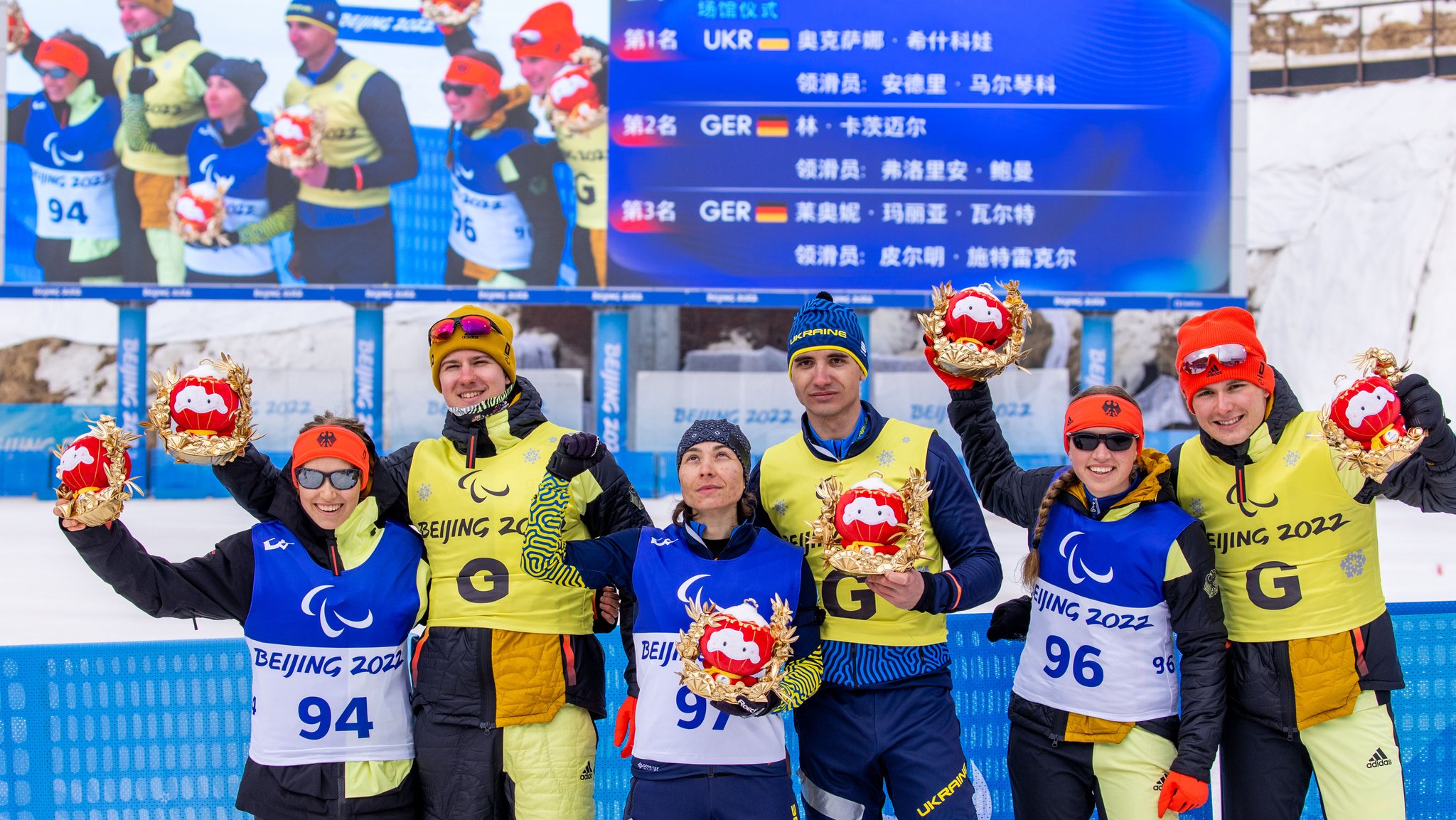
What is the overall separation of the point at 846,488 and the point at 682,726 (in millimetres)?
843

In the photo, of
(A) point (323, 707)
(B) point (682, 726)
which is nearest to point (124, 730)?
(A) point (323, 707)

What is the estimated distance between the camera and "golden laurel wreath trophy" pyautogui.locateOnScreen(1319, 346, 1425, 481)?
116 inches

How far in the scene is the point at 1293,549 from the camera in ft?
11.1

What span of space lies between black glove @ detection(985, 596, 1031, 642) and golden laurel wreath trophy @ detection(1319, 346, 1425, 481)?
1.04 metres

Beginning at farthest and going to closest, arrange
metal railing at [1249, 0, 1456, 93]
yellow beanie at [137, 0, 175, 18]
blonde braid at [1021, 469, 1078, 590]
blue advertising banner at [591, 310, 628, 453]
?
metal railing at [1249, 0, 1456, 93] < blue advertising banner at [591, 310, 628, 453] < yellow beanie at [137, 0, 175, 18] < blonde braid at [1021, 469, 1078, 590]

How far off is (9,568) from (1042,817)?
9.63 m

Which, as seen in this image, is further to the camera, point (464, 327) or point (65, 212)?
point (65, 212)

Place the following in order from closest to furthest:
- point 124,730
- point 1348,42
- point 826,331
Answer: point 826,331 → point 124,730 → point 1348,42

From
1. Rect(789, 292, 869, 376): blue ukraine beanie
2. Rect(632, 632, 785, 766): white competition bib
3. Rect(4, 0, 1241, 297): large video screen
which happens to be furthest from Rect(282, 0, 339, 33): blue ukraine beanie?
Rect(632, 632, 785, 766): white competition bib

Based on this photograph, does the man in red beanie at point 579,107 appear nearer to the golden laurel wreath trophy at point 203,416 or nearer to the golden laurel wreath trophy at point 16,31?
the golden laurel wreath trophy at point 16,31

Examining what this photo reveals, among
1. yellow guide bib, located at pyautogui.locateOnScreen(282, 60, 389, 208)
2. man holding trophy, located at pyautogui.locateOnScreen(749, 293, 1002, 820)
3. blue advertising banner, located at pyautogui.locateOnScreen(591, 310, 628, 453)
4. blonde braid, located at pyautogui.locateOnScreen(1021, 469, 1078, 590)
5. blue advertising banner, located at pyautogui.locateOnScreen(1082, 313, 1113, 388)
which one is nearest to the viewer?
man holding trophy, located at pyautogui.locateOnScreen(749, 293, 1002, 820)

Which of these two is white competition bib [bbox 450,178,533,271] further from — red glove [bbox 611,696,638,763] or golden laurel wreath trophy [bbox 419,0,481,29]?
red glove [bbox 611,696,638,763]

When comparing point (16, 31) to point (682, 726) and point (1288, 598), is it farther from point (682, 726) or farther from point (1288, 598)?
point (1288, 598)

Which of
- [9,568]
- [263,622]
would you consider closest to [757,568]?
[263,622]
